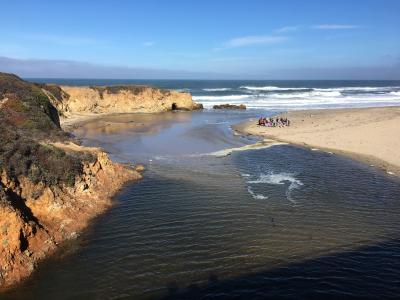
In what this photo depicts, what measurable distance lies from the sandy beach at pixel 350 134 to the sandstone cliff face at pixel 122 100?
64.5ft

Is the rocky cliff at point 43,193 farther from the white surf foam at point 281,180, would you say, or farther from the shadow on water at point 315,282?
the white surf foam at point 281,180

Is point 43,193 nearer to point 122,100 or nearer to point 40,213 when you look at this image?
point 40,213

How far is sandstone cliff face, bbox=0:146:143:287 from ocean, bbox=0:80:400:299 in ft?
1.68

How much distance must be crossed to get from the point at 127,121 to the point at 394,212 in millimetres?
39119

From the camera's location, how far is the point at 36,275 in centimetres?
1286

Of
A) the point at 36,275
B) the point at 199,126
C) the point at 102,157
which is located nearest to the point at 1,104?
the point at 102,157

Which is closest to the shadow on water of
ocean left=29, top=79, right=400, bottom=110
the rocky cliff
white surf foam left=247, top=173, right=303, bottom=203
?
the rocky cliff

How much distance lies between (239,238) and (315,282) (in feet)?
11.7

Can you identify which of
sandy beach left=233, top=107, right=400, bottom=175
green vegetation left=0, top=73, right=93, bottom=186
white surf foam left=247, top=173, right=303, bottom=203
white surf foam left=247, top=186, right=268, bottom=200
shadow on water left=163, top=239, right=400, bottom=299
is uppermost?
green vegetation left=0, top=73, right=93, bottom=186

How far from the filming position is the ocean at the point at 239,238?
40.0 feet

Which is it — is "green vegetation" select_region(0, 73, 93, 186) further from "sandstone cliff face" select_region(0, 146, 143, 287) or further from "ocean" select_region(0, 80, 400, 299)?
"ocean" select_region(0, 80, 400, 299)

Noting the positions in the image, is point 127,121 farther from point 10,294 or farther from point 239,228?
point 10,294

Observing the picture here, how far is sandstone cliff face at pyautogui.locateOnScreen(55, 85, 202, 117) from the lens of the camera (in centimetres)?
5891

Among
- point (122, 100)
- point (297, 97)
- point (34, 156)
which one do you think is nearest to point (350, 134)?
point (34, 156)
